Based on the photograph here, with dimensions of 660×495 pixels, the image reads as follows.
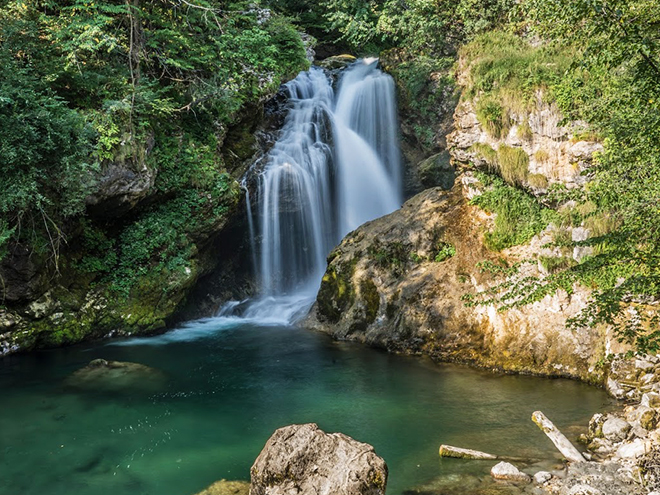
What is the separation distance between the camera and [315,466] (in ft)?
13.6

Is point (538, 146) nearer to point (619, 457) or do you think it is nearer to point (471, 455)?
point (619, 457)

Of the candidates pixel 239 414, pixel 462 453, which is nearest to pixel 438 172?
pixel 239 414

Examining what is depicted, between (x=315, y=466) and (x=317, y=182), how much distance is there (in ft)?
41.1

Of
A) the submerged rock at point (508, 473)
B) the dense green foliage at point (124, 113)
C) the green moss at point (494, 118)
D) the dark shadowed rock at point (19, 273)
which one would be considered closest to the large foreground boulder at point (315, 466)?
the submerged rock at point (508, 473)

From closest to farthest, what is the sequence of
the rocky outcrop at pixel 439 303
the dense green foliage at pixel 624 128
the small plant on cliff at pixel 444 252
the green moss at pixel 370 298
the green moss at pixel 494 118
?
the dense green foliage at pixel 624 128
the rocky outcrop at pixel 439 303
the green moss at pixel 494 118
the small plant on cliff at pixel 444 252
the green moss at pixel 370 298

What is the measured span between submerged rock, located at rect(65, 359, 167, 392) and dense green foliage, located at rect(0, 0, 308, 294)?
253 centimetres

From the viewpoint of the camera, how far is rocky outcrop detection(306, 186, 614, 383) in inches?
345

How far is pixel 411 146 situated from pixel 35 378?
13.3 meters

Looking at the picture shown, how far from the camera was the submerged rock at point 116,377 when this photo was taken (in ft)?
29.0

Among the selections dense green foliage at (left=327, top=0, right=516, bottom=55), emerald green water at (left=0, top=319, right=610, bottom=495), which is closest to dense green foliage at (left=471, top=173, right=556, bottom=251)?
emerald green water at (left=0, top=319, right=610, bottom=495)

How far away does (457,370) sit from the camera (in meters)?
9.18

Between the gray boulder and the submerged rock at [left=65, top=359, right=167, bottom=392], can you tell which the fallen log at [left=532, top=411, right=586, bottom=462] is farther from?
the submerged rock at [left=65, top=359, right=167, bottom=392]

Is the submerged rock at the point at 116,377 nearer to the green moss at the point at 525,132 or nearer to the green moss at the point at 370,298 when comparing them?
the green moss at the point at 370,298

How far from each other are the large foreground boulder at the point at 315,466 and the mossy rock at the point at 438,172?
38.1 feet
